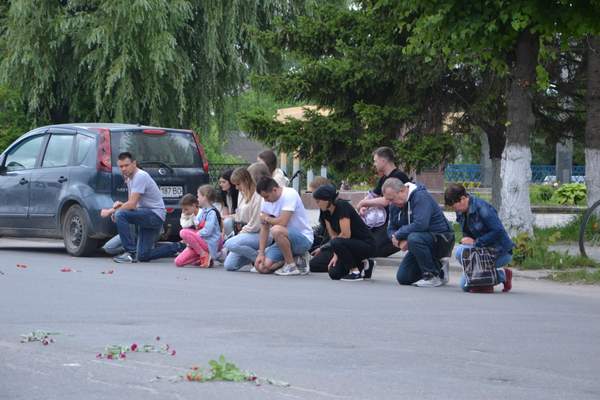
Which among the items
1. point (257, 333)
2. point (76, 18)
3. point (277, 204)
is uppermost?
point (76, 18)

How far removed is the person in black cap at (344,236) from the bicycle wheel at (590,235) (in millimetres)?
3261

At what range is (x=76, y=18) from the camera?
26969 millimetres

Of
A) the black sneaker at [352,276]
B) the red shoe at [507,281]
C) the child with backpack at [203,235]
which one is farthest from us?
the child with backpack at [203,235]

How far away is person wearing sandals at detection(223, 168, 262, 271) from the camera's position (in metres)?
15.8

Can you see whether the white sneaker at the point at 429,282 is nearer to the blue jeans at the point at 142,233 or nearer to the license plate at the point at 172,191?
the blue jeans at the point at 142,233

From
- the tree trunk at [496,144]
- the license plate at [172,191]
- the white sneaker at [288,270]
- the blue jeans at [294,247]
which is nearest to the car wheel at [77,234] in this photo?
the license plate at [172,191]

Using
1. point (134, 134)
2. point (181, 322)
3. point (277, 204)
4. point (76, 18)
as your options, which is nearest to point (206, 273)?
point (277, 204)

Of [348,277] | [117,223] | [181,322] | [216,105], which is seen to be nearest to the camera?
[181,322]

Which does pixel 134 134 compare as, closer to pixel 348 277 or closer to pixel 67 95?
pixel 348 277

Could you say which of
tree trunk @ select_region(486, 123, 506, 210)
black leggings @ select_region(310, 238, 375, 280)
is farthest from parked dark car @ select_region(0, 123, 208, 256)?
tree trunk @ select_region(486, 123, 506, 210)

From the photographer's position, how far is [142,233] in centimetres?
1698

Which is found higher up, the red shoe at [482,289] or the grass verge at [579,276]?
the grass verge at [579,276]

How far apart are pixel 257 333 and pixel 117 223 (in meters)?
7.77

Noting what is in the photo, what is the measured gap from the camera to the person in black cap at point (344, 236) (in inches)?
568
